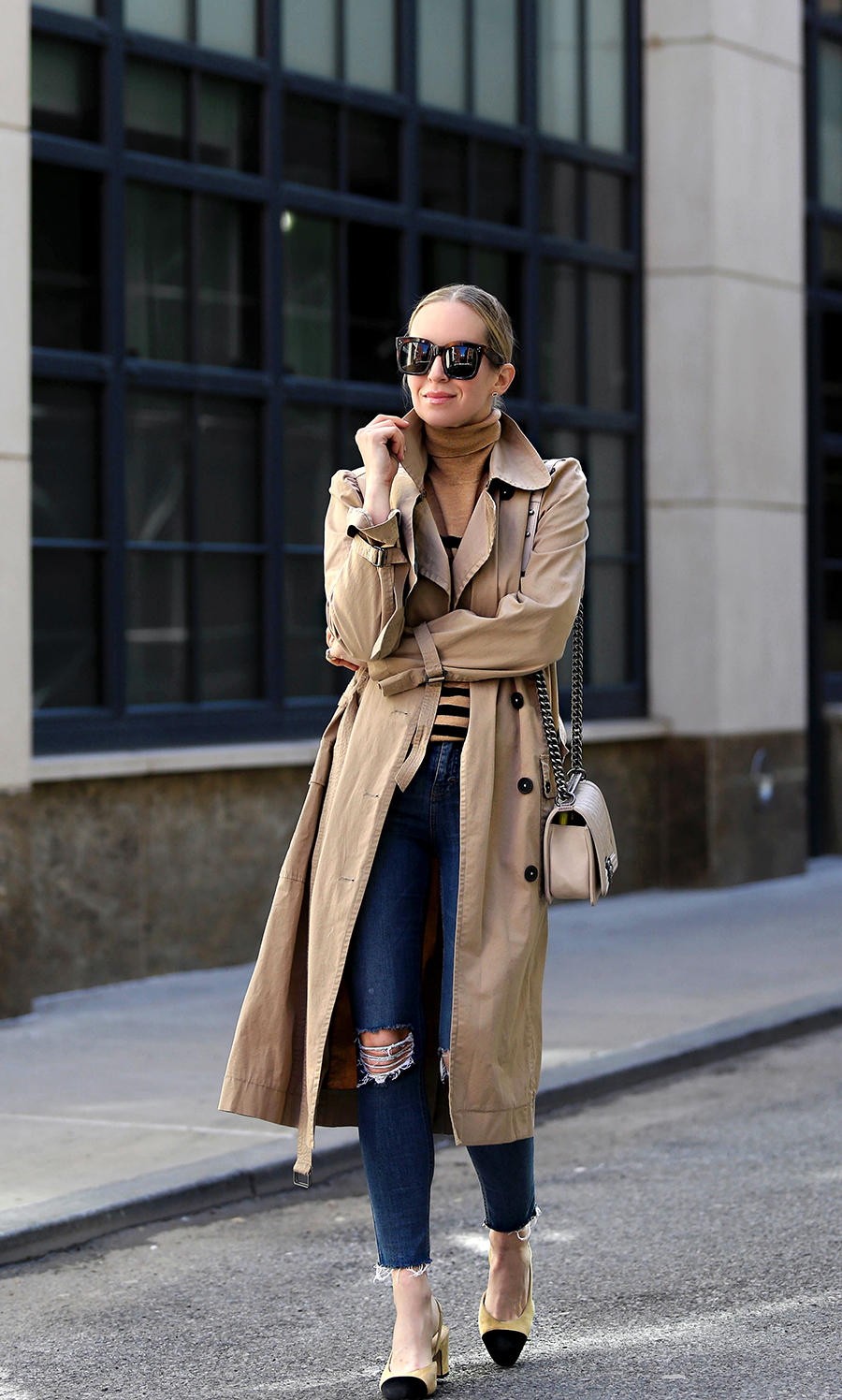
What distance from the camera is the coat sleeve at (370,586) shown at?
368 centimetres

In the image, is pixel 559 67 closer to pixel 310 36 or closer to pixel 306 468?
pixel 310 36

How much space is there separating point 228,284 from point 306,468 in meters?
1.01

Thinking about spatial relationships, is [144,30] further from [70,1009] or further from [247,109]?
[70,1009]

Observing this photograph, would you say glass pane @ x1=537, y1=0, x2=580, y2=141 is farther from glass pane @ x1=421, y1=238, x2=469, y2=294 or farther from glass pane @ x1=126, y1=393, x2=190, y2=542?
Result: glass pane @ x1=126, y1=393, x2=190, y2=542

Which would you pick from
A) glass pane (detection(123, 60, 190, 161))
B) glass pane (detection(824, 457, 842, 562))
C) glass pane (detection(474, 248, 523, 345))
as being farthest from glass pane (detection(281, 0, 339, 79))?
glass pane (detection(824, 457, 842, 562))

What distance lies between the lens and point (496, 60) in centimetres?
1116

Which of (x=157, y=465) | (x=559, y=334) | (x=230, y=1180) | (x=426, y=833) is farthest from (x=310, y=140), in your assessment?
(x=426, y=833)

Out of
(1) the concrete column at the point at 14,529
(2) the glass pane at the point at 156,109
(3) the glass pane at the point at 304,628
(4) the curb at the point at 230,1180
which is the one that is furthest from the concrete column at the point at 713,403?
(1) the concrete column at the point at 14,529

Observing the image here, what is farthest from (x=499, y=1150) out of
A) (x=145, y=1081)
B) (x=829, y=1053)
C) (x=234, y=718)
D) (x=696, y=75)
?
(x=696, y=75)

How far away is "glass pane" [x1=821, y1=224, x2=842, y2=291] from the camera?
13.8 metres

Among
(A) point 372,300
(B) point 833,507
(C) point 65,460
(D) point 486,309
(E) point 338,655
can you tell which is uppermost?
(A) point 372,300

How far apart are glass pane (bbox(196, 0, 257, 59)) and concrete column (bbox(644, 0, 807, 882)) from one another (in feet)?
10.8

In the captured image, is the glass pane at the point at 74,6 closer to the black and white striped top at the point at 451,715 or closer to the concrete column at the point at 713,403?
the concrete column at the point at 713,403

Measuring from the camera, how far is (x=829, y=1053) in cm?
759
